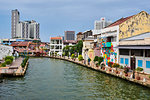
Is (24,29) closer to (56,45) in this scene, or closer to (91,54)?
(56,45)

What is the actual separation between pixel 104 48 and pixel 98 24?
135 metres

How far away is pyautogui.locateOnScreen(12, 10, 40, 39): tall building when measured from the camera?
16138 centimetres

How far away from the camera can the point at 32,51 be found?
3465 inches

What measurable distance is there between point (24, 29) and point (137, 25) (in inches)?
5752

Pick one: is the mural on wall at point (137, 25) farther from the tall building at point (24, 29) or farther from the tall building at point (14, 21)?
the tall building at point (14, 21)

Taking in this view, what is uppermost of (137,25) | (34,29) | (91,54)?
(34,29)

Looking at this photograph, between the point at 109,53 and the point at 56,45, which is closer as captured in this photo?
the point at 109,53

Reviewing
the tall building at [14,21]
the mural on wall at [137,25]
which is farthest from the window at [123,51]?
the tall building at [14,21]

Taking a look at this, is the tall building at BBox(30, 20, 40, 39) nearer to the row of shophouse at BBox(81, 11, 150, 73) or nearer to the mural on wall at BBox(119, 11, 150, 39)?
the row of shophouse at BBox(81, 11, 150, 73)

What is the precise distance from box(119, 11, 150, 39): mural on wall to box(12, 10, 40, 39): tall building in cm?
13907

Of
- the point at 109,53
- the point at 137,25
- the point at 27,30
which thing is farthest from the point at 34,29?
the point at 137,25

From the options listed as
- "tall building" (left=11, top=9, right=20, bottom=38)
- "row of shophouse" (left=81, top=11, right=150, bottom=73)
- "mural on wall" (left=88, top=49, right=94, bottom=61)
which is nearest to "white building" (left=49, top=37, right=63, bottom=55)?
"mural on wall" (left=88, top=49, right=94, bottom=61)

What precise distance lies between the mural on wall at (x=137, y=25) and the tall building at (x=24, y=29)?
5475 inches

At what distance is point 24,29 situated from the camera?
163 m
